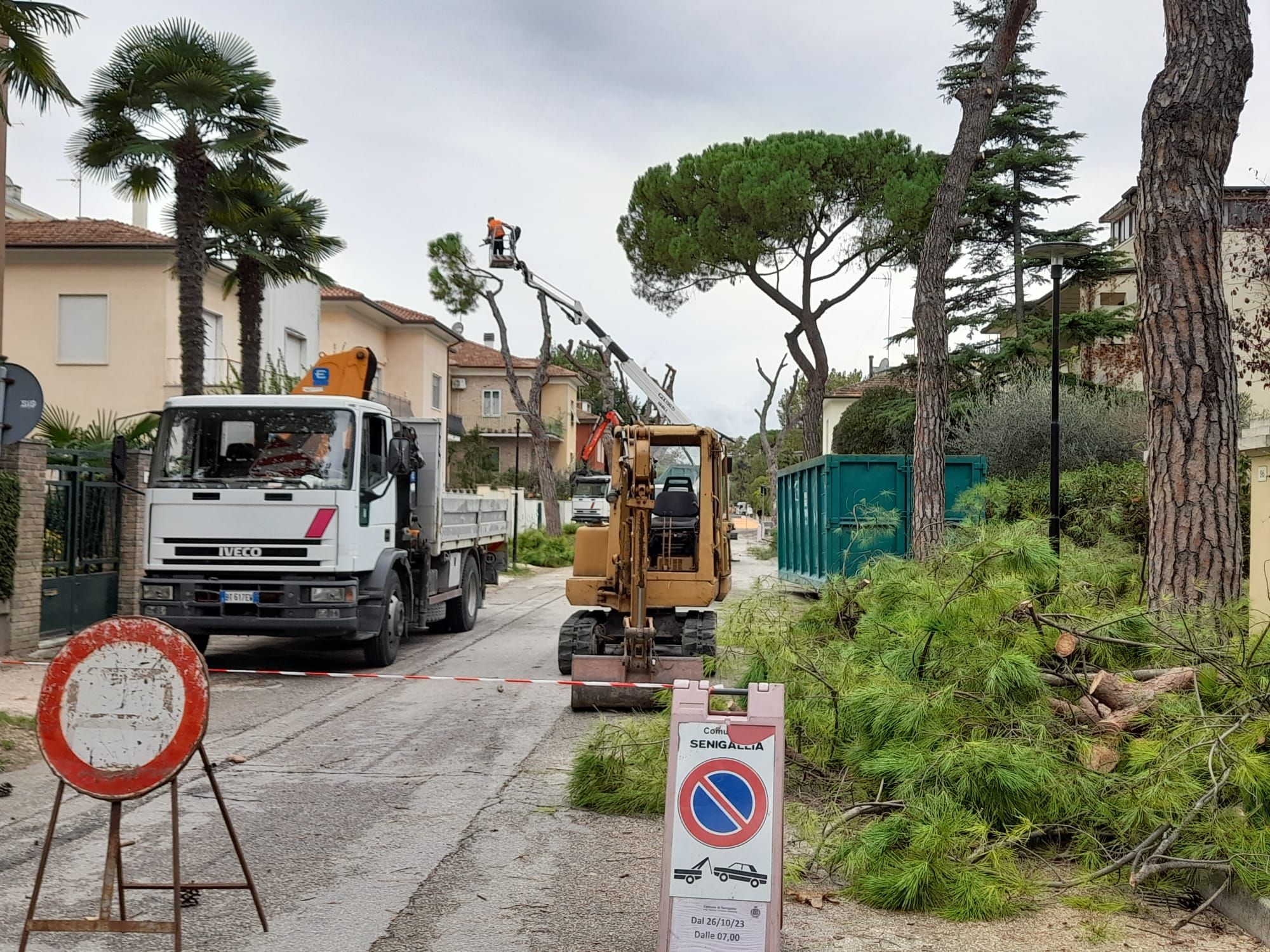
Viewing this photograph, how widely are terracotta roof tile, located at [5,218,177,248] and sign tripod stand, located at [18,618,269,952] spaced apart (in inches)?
982

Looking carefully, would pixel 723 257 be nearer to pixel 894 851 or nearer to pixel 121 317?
pixel 121 317

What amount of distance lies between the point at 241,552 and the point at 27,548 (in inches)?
112

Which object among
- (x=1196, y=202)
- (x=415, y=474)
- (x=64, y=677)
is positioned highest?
(x=1196, y=202)

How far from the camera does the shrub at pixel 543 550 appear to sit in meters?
37.4

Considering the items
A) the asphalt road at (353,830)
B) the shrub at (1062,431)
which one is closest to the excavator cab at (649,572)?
the asphalt road at (353,830)

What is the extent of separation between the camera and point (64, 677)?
4.31m

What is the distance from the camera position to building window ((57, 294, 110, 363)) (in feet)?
92.1

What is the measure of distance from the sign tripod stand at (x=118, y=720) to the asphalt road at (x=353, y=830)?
53 cm

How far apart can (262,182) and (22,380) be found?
9.48m

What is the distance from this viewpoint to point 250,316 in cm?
2088

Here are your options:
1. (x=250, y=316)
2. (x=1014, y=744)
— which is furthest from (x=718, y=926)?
(x=250, y=316)

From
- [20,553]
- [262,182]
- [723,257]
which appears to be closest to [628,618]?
[20,553]

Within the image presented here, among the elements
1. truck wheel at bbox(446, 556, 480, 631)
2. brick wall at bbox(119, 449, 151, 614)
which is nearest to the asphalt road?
brick wall at bbox(119, 449, 151, 614)

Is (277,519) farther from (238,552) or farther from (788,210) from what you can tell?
(788,210)
